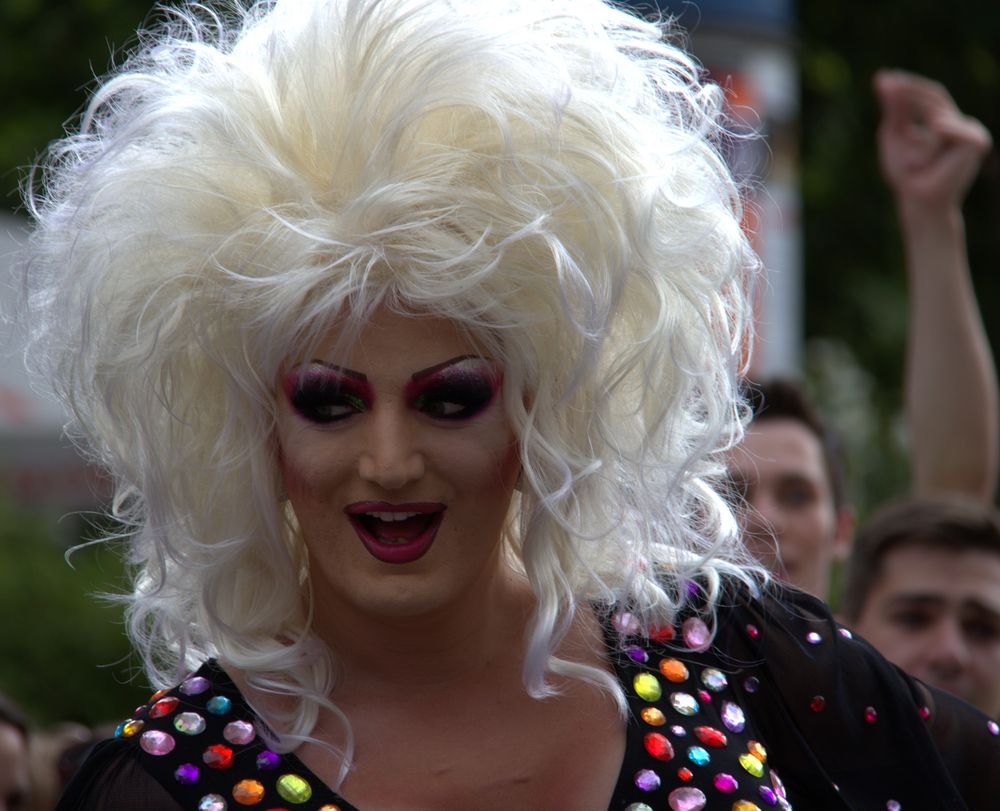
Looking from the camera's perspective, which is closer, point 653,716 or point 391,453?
point 391,453

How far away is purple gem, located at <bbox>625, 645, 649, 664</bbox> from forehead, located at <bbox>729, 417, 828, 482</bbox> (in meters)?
1.47

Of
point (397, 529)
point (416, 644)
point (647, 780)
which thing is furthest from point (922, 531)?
point (397, 529)

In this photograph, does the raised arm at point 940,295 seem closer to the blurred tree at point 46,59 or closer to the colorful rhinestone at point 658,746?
the colorful rhinestone at point 658,746

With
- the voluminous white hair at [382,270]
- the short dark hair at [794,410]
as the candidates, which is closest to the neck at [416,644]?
the voluminous white hair at [382,270]

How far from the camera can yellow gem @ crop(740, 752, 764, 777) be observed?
2.00 m

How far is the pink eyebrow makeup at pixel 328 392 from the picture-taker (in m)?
1.85

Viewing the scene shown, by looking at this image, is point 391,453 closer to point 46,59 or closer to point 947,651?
point 947,651

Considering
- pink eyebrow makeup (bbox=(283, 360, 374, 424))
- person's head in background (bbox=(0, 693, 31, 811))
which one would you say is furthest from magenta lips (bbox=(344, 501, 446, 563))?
person's head in background (bbox=(0, 693, 31, 811))

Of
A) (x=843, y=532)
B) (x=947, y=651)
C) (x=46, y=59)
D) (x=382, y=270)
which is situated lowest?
(x=46, y=59)

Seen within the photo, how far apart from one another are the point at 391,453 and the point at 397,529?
11 centimetres

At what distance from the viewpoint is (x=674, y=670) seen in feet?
6.85

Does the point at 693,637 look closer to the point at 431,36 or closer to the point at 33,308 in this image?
the point at 431,36

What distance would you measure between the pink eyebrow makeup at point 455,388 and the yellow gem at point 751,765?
589mm

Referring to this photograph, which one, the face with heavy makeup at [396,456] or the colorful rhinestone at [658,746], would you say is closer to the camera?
the face with heavy makeup at [396,456]
